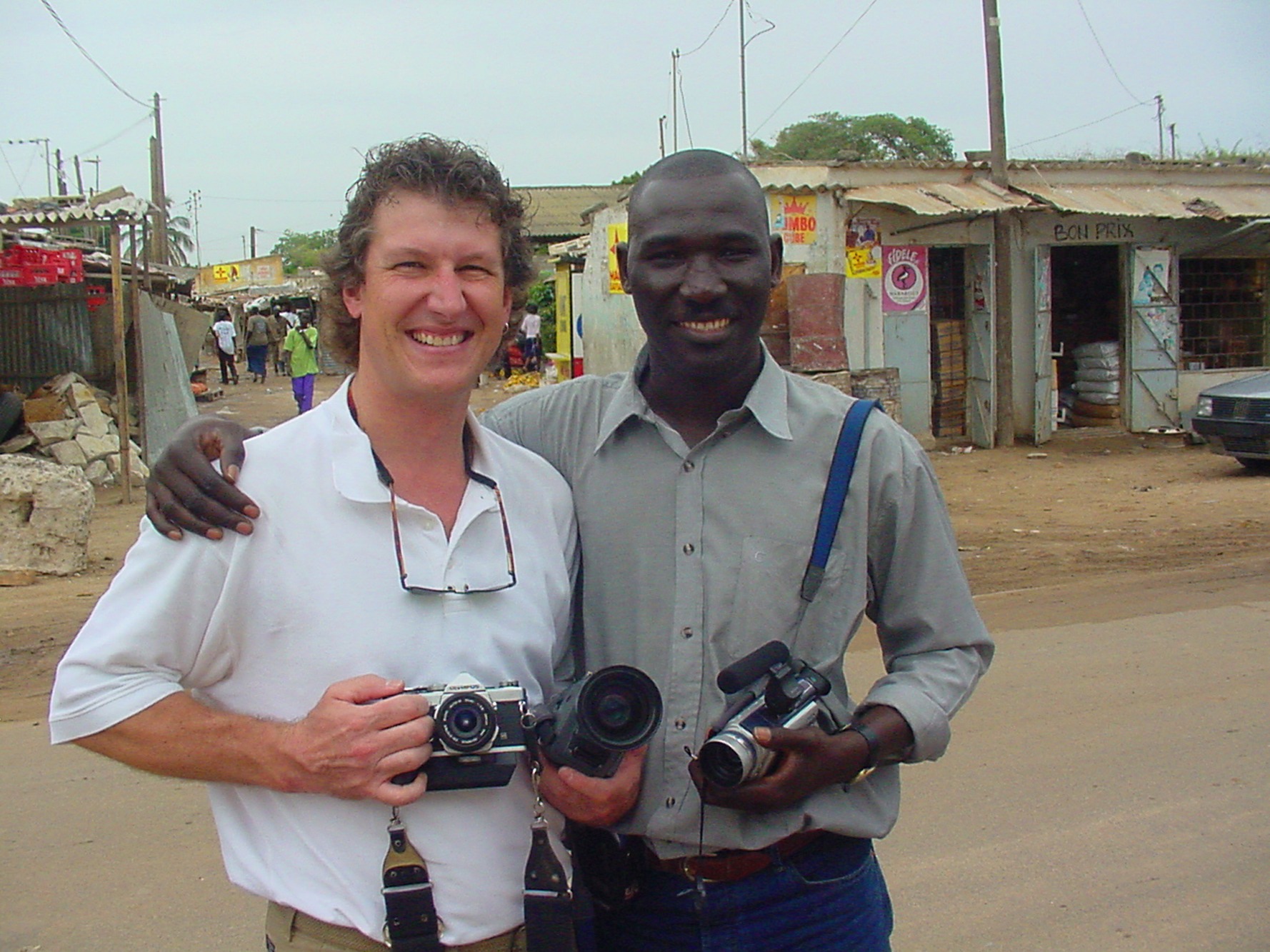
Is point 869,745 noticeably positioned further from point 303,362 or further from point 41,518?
point 303,362

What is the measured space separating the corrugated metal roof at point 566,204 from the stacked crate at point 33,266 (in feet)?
52.0

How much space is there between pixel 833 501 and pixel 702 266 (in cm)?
43

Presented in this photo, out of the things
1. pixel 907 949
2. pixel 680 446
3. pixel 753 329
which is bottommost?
pixel 907 949

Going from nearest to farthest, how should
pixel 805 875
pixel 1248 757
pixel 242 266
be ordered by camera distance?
1. pixel 805 875
2. pixel 1248 757
3. pixel 242 266

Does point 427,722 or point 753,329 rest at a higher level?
point 753,329

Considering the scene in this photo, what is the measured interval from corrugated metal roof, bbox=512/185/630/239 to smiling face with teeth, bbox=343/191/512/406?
25.9 m

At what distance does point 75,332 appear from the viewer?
14828 mm

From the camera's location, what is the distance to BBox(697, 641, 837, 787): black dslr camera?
5.60 ft

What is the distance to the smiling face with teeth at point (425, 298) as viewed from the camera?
1.77 metres

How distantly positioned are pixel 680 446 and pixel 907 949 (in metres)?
2.14

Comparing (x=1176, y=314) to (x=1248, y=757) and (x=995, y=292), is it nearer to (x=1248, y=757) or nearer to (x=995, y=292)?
(x=995, y=292)

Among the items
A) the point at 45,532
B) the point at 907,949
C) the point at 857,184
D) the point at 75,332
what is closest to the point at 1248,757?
the point at 907,949

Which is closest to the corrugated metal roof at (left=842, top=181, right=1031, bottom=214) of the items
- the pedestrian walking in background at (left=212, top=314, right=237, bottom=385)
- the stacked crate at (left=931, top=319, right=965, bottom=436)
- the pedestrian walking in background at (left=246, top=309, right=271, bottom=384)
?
the stacked crate at (left=931, top=319, right=965, bottom=436)

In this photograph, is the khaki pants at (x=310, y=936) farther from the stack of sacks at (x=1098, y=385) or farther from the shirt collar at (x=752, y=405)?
the stack of sacks at (x=1098, y=385)
